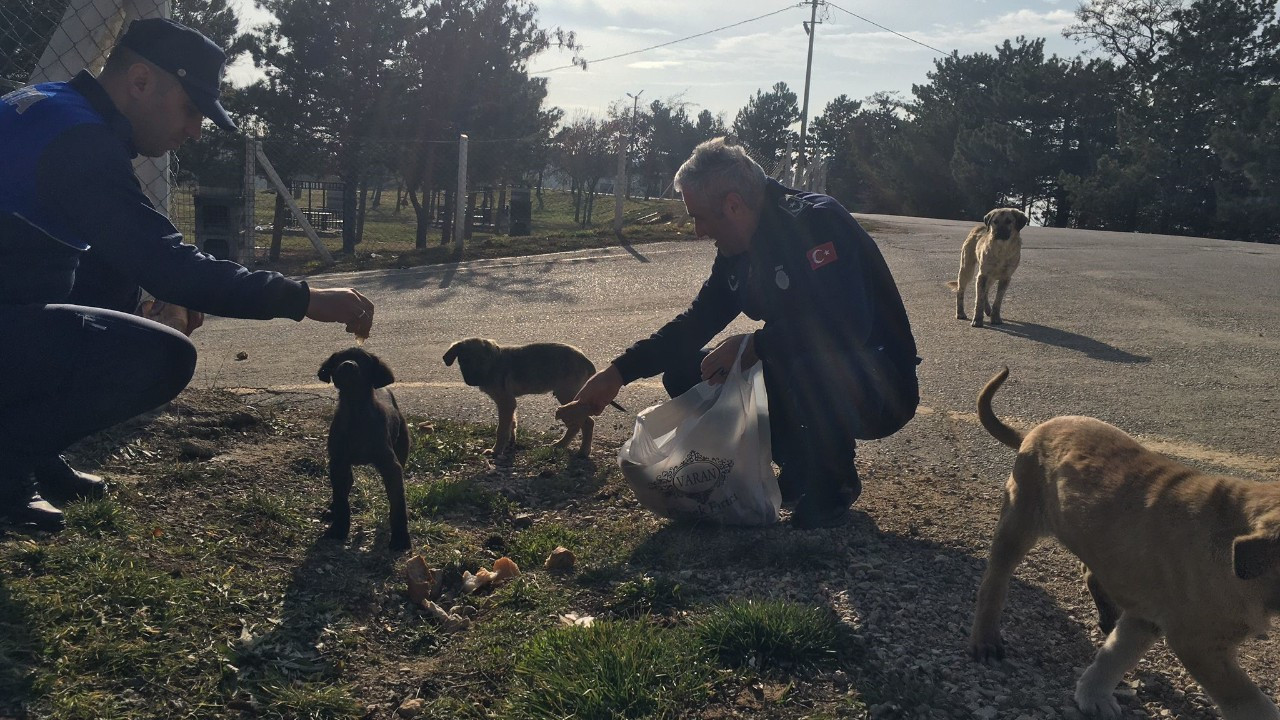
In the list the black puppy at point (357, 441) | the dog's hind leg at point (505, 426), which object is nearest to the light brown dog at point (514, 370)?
the dog's hind leg at point (505, 426)

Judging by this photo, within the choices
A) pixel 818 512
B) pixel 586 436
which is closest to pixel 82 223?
pixel 586 436

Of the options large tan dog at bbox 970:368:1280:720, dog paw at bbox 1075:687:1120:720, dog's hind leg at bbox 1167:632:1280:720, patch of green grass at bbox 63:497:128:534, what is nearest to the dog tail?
large tan dog at bbox 970:368:1280:720

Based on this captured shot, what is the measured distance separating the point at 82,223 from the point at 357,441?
1354mm

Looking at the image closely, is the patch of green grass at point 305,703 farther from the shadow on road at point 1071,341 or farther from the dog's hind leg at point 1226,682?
the shadow on road at point 1071,341

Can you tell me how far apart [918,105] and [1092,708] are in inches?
2503

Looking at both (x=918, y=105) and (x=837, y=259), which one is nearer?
(x=837, y=259)

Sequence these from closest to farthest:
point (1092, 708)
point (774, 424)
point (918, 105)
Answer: point (1092, 708), point (774, 424), point (918, 105)

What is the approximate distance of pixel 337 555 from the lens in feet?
13.0

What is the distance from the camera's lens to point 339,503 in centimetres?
412

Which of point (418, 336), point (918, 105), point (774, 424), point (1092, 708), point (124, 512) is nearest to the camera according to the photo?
point (1092, 708)

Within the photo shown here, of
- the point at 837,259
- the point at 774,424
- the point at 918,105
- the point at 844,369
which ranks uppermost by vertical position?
the point at 918,105

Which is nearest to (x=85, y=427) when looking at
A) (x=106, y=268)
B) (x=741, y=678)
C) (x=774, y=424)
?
(x=106, y=268)

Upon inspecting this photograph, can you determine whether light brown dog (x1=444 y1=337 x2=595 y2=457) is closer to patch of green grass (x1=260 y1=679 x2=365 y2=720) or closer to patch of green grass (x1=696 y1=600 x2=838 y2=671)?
patch of green grass (x1=696 y1=600 x2=838 y2=671)

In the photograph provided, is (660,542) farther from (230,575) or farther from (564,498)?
(230,575)
